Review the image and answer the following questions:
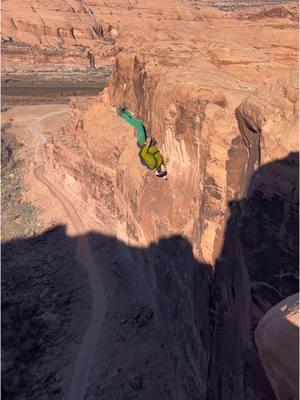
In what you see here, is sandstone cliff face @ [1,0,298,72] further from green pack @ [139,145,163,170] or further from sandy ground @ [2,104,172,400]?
green pack @ [139,145,163,170]

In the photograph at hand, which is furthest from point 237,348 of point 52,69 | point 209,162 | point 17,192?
point 52,69

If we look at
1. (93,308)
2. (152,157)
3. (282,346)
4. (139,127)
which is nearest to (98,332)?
(93,308)

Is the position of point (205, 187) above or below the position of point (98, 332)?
above

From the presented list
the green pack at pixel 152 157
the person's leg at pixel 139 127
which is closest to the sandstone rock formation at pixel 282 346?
the green pack at pixel 152 157

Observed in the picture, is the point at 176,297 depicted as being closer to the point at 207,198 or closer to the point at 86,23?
the point at 207,198

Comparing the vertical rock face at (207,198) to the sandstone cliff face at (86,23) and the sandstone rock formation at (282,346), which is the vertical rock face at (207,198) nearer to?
the sandstone rock formation at (282,346)

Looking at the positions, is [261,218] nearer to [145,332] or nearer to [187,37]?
[145,332]

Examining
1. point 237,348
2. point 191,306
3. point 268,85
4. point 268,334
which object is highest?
point 268,85
